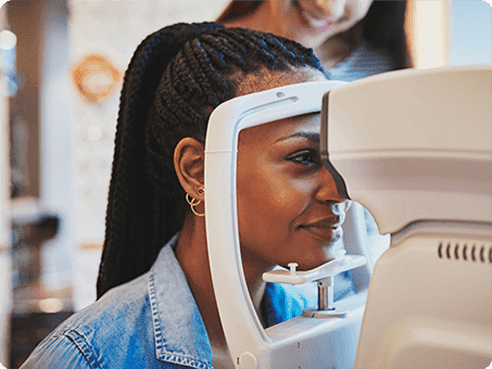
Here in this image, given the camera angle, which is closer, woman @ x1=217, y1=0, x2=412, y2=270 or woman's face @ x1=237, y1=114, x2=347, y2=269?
woman's face @ x1=237, y1=114, x2=347, y2=269

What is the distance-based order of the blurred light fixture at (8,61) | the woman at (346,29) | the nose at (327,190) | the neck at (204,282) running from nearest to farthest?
the nose at (327,190), the neck at (204,282), the woman at (346,29), the blurred light fixture at (8,61)

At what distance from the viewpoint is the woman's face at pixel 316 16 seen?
1.31 m

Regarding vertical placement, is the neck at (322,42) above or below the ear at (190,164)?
above

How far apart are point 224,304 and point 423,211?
31 centimetres

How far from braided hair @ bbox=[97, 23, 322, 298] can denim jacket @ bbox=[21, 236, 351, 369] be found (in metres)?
0.16

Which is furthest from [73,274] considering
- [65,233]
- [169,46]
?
[169,46]

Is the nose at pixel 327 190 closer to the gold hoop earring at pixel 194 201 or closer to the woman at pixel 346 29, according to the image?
the gold hoop earring at pixel 194 201

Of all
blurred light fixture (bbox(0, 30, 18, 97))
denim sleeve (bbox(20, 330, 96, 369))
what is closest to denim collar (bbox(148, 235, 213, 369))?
denim sleeve (bbox(20, 330, 96, 369))

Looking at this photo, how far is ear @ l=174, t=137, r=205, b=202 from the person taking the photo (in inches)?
35.6

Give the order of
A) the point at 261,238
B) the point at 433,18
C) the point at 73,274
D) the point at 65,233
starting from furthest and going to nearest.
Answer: the point at 65,233 < the point at 73,274 < the point at 433,18 < the point at 261,238

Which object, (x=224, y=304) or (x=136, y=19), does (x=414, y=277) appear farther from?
(x=136, y=19)

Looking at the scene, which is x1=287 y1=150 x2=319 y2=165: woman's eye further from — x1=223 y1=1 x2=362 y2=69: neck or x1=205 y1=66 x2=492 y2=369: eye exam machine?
x1=223 y1=1 x2=362 y2=69: neck

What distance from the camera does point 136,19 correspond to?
66.5 inches

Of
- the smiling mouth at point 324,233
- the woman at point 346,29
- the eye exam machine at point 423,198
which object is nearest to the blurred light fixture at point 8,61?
the woman at point 346,29
